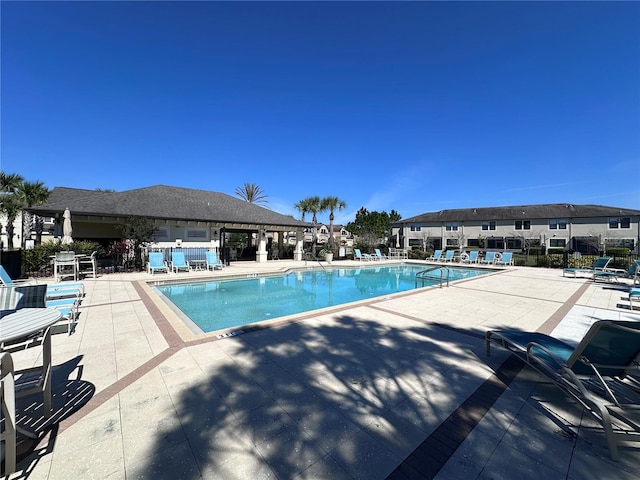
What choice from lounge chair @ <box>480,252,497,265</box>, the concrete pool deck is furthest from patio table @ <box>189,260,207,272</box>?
lounge chair @ <box>480,252,497,265</box>

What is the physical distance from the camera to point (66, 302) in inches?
225

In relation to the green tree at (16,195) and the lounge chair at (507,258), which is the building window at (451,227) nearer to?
the lounge chair at (507,258)

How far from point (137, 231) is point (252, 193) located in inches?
1061

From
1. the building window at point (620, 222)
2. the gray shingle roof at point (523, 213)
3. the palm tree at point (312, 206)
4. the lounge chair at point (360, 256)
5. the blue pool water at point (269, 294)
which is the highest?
the palm tree at point (312, 206)

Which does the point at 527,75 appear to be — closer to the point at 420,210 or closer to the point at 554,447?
the point at 554,447

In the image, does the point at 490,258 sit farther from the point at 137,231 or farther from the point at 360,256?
the point at 137,231

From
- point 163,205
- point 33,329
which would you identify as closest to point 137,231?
point 163,205

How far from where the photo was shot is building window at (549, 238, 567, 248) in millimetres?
32906

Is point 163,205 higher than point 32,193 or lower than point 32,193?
lower

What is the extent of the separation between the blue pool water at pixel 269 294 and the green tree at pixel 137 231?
468 cm

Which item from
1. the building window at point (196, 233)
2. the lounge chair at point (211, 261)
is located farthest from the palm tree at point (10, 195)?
the lounge chair at point (211, 261)

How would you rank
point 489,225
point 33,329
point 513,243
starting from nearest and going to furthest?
point 33,329, point 513,243, point 489,225

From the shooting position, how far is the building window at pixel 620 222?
1166 inches

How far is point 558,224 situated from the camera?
109 feet
